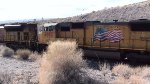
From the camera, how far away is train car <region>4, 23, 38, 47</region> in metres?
34.1

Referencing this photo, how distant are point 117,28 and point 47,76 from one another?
1200 cm

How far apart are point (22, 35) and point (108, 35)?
12.7 meters

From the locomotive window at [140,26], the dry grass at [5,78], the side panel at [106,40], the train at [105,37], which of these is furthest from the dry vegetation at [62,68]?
the side panel at [106,40]

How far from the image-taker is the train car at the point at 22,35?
3409 cm

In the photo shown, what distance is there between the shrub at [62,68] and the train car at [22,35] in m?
17.9

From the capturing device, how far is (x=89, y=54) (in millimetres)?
26266

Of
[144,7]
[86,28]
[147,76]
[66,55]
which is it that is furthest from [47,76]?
[144,7]

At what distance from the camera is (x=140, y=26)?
23.3 metres

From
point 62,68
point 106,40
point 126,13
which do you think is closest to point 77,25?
point 106,40

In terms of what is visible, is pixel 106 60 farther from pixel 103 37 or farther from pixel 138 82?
pixel 138 82

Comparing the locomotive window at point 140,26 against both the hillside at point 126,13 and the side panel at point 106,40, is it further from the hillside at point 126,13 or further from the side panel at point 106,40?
the hillside at point 126,13

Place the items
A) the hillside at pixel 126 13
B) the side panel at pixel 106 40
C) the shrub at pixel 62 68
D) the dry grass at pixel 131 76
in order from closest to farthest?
the shrub at pixel 62 68 → the dry grass at pixel 131 76 → the side panel at pixel 106 40 → the hillside at pixel 126 13

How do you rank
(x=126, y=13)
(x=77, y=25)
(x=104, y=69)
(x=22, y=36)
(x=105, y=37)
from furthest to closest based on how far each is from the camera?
1. (x=126, y=13)
2. (x=22, y=36)
3. (x=77, y=25)
4. (x=105, y=37)
5. (x=104, y=69)

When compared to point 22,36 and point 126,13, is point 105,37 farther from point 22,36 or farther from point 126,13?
point 126,13
